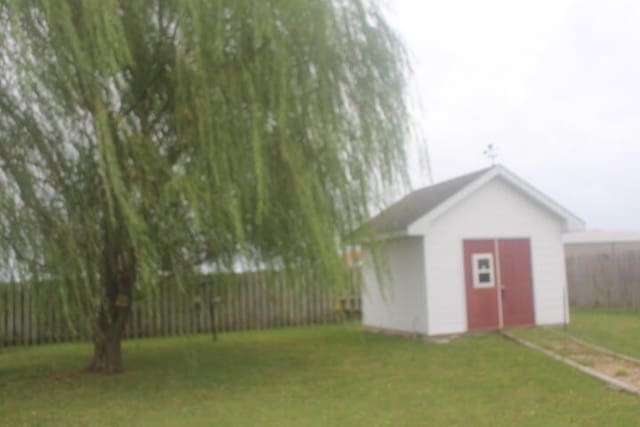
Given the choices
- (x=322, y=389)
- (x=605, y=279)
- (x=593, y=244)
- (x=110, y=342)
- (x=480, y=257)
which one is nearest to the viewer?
(x=322, y=389)

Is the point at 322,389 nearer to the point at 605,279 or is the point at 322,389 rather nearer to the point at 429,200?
the point at 429,200

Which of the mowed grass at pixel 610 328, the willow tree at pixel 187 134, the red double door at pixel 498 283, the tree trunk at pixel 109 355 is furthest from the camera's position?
the red double door at pixel 498 283

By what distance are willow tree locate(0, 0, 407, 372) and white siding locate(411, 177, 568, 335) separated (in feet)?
18.7

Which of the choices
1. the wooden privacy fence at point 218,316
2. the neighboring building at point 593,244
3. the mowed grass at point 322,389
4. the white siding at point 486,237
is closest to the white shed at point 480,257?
the white siding at point 486,237

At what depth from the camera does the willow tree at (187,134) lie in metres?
7.37

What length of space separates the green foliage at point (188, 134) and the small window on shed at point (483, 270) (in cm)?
645

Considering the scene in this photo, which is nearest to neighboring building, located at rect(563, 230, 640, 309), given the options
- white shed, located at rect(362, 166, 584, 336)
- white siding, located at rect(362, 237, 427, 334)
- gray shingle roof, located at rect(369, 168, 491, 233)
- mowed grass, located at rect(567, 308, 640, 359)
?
mowed grass, located at rect(567, 308, 640, 359)

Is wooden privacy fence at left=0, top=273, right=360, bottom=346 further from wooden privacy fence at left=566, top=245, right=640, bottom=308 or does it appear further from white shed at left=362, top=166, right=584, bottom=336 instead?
wooden privacy fence at left=566, top=245, right=640, bottom=308

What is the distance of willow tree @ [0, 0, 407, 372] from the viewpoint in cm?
737

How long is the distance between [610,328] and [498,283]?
8.88ft

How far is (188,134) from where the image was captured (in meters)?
8.38

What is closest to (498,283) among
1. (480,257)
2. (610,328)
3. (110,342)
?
(480,257)

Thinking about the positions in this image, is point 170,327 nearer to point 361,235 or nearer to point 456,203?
point 456,203

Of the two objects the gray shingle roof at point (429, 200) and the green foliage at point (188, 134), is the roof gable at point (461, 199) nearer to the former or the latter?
the gray shingle roof at point (429, 200)
